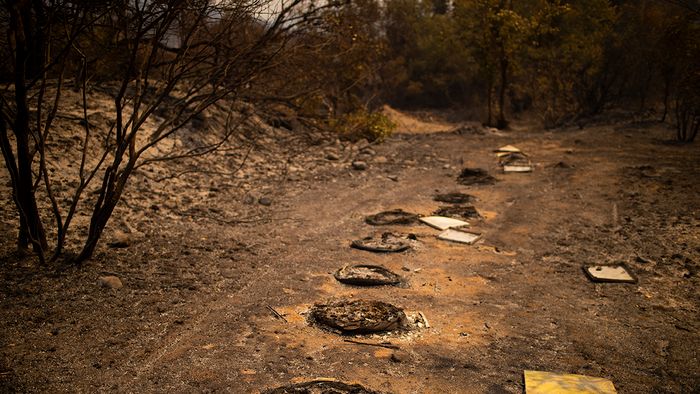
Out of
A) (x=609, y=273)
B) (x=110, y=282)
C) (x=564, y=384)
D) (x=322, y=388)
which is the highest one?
(x=110, y=282)

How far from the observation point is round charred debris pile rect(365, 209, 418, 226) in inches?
241

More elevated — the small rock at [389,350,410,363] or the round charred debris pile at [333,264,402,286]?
the small rock at [389,350,410,363]

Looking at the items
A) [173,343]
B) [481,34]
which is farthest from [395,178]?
[481,34]

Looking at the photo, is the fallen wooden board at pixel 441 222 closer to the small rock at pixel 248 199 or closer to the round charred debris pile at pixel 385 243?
the round charred debris pile at pixel 385 243

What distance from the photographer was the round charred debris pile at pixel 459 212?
21.0 feet

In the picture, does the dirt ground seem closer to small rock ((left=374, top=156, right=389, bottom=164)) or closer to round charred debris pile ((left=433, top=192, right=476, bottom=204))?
round charred debris pile ((left=433, top=192, right=476, bottom=204))

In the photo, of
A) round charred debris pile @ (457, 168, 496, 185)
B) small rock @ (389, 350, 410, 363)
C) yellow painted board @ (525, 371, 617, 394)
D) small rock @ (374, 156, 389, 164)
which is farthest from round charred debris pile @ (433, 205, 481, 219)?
yellow painted board @ (525, 371, 617, 394)

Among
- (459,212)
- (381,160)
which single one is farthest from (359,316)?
(381,160)

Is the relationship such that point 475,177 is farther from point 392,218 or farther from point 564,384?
point 564,384

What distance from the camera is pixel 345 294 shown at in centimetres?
411

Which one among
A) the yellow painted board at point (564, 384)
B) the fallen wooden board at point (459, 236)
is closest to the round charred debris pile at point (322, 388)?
the yellow painted board at point (564, 384)

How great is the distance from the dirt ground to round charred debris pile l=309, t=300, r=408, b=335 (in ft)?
0.31

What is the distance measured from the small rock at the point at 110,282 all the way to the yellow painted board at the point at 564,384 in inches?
110

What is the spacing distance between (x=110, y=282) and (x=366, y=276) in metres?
1.94
